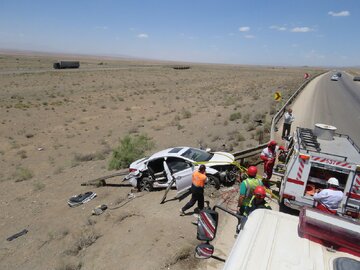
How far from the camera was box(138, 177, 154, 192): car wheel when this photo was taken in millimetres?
11055

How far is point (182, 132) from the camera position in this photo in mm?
20562

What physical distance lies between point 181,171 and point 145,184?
1850 millimetres

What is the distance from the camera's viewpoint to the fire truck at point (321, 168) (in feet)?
23.5

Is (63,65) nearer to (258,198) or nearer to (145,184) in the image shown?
(145,184)

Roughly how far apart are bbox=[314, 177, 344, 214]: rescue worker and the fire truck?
29.9 inches

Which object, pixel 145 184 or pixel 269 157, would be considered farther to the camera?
pixel 145 184

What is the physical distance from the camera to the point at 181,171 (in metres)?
10.1

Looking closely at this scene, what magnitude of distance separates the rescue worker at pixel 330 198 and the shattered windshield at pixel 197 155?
4692 mm

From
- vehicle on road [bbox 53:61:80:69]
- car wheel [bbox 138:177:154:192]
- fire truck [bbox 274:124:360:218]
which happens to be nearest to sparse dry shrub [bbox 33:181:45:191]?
car wheel [bbox 138:177:154:192]

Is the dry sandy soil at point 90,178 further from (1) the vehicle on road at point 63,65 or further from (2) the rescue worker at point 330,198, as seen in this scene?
(1) the vehicle on road at point 63,65

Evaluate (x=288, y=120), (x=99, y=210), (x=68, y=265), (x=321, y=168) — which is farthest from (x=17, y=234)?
(x=288, y=120)

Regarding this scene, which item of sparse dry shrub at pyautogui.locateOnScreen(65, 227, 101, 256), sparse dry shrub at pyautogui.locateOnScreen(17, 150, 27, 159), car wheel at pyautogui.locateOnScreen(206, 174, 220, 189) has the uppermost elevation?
car wheel at pyautogui.locateOnScreen(206, 174, 220, 189)

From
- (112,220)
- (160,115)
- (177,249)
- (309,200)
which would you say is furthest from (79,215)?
(160,115)

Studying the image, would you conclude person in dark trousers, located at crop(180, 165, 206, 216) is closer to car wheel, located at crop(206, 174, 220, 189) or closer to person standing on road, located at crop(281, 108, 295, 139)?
car wheel, located at crop(206, 174, 220, 189)
